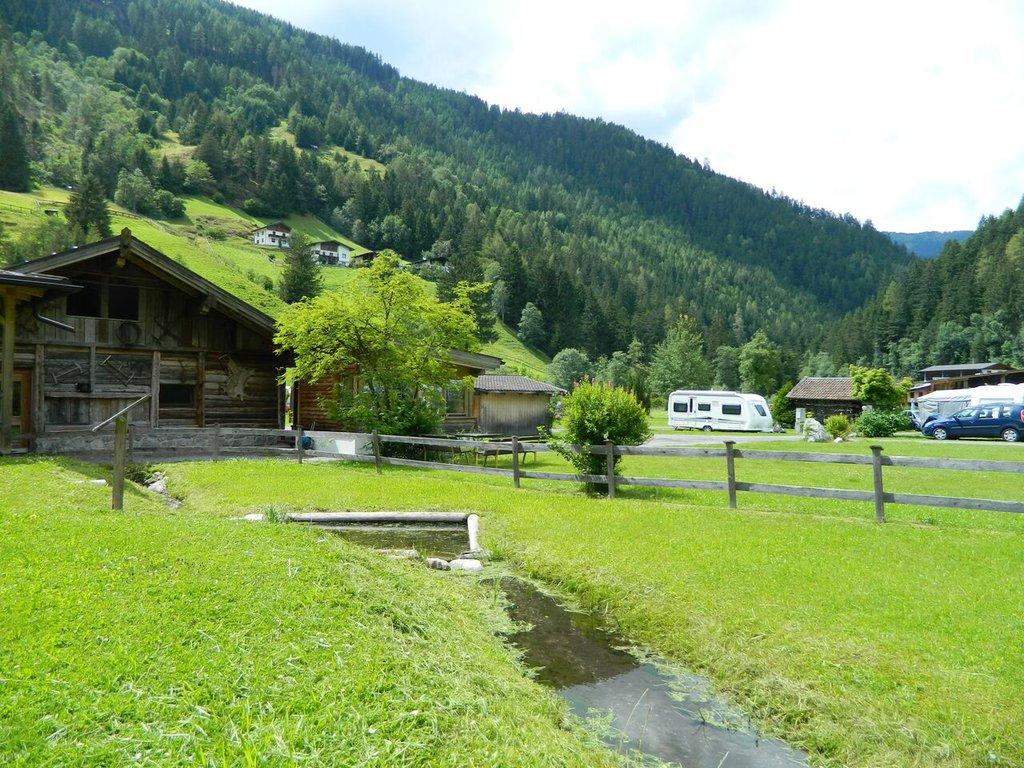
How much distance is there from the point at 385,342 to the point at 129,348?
7903 mm

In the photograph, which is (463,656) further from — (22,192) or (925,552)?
(22,192)

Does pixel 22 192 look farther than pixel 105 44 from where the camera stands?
No

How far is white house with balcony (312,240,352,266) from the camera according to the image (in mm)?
98562

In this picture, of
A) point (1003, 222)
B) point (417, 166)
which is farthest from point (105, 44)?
point (1003, 222)

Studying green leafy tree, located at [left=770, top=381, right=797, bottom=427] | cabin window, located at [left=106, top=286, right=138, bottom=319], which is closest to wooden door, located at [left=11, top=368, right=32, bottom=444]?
cabin window, located at [left=106, top=286, right=138, bottom=319]

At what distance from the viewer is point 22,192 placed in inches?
3206

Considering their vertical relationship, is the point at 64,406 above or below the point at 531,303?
below

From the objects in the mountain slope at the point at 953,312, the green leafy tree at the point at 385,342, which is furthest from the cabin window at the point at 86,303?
the mountain slope at the point at 953,312

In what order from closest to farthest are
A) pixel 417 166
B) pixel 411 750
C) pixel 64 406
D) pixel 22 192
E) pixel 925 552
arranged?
pixel 411 750 → pixel 925 552 → pixel 64 406 → pixel 22 192 → pixel 417 166

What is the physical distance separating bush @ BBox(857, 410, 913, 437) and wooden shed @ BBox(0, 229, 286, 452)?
102 ft

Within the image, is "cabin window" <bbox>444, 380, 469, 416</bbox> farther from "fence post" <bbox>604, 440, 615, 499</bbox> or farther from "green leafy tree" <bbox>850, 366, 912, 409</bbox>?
"green leafy tree" <bbox>850, 366, 912, 409</bbox>

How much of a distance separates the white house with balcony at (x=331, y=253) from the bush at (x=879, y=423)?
264 ft

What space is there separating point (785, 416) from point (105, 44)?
204469 millimetres

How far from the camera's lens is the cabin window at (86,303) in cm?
1880
